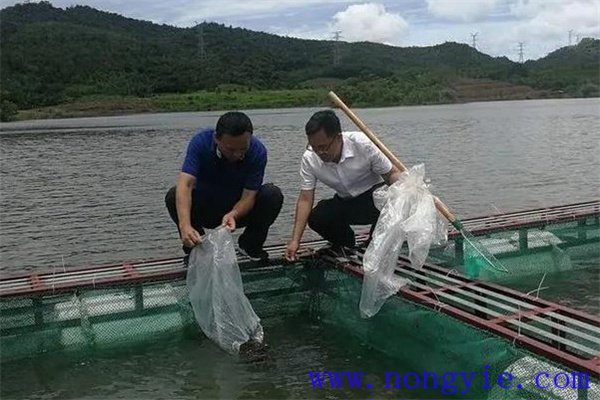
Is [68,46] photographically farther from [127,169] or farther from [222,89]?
[127,169]

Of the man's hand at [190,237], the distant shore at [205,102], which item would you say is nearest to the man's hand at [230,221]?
the man's hand at [190,237]

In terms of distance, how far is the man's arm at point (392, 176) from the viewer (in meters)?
4.79

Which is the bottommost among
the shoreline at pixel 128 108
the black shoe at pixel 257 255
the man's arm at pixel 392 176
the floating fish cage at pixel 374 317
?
the floating fish cage at pixel 374 317

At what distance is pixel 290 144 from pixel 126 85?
2543 inches

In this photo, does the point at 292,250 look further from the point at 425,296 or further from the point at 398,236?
the point at 425,296

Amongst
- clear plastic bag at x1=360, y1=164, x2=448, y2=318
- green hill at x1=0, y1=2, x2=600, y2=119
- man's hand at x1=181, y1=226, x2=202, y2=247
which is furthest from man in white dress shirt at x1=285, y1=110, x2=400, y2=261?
green hill at x1=0, y1=2, x2=600, y2=119

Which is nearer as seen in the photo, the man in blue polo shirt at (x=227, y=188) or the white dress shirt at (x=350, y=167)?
the man in blue polo shirt at (x=227, y=188)

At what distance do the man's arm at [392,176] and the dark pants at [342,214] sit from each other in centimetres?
17

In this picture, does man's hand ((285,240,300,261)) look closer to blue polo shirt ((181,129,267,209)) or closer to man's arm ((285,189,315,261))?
man's arm ((285,189,315,261))

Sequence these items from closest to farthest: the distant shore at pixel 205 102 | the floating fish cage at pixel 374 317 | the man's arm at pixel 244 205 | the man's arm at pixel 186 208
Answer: the floating fish cage at pixel 374 317 → the man's arm at pixel 186 208 → the man's arm at pixel 244 205 → the distant shore at pixel 205 102

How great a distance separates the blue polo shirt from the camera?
4.57m

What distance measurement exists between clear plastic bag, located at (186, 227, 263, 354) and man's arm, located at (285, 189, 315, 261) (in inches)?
24.3

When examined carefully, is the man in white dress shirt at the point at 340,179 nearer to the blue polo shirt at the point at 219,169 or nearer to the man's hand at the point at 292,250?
the man's hand at the point at 292,250

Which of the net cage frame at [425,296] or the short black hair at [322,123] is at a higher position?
the short black hair at [322,123]
